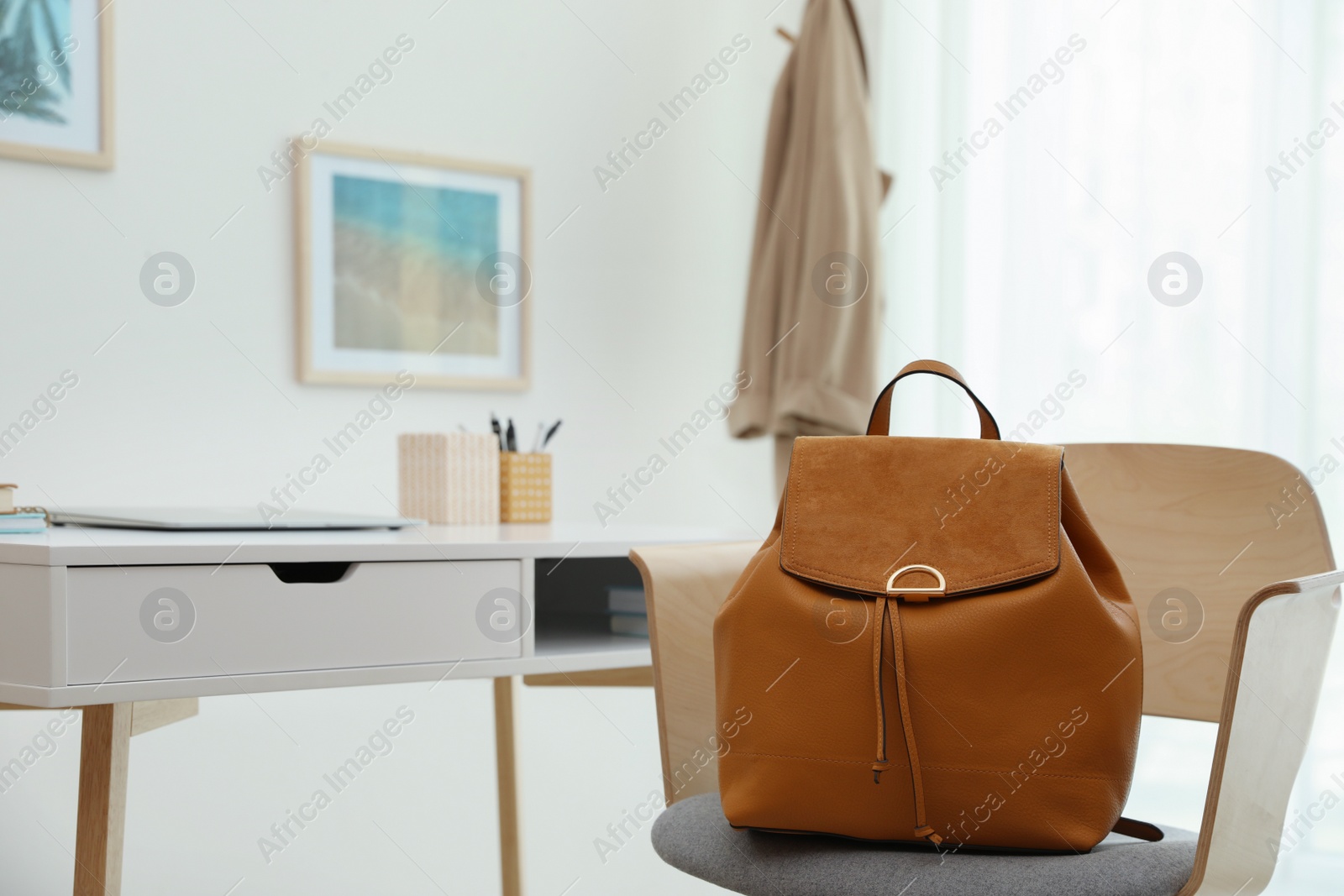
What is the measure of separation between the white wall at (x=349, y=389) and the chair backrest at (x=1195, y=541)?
1.08 m

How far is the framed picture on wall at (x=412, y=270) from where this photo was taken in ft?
6.43

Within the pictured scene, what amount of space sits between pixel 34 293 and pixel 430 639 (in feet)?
3.34

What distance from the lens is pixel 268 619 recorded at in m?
1.11

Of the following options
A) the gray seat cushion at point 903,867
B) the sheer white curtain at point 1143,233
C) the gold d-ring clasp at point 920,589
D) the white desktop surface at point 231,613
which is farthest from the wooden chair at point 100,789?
the sheer white curtain at point 1143,233

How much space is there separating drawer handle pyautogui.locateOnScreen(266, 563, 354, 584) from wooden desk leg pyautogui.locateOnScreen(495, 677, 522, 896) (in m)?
0.47

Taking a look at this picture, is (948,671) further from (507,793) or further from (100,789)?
(507,793)

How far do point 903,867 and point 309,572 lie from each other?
0.85 metres

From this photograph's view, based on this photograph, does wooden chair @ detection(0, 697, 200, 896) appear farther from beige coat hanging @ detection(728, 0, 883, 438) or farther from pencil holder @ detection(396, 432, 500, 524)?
beige coat hanging @ detection(728, 0, 883, 438)

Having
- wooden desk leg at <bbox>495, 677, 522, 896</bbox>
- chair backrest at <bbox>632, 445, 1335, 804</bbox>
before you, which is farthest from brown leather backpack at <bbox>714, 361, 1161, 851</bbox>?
wooden desk leg at <bbox>495, 677, 522, 896</bbox>

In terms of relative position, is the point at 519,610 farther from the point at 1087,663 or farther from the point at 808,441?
the point at 1087,663

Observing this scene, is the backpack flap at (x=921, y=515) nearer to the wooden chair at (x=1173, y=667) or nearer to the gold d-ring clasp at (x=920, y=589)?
the gold d-ring clasp at (x=920, y=589)

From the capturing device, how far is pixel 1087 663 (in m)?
0.81

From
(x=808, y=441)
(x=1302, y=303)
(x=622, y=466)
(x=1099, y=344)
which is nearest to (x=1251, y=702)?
(x=808, y=441)

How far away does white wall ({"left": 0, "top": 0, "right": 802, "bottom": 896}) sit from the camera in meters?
1.77
